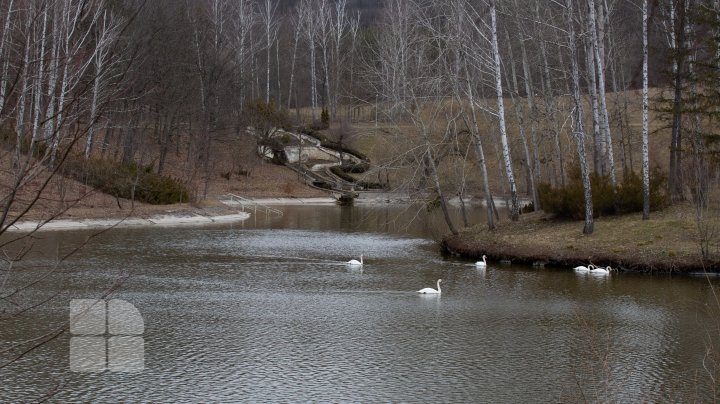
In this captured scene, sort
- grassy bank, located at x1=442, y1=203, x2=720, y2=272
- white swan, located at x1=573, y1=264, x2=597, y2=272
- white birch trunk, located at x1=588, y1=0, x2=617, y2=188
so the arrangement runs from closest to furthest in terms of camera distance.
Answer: grassy bank, located at x1=442, y1=203, x2=720, y2=272 → white swan, located at x1=573, y1=264, x2=597, y2=272 → white birch trunk, located at x1=588, y1=0, x2=617, y2=188

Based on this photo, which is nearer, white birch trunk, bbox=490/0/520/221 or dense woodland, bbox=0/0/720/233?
dense woodland, bbox=0/0/720/233

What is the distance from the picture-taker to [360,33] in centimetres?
8688

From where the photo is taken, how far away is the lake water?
40.1ft

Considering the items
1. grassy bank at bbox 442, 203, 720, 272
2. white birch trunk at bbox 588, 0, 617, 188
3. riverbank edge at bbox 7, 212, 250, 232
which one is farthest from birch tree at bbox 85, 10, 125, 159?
white birch trunk at bbox 588, 0, 617, 188

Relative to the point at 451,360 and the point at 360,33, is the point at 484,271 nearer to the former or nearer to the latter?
the point at 451,360

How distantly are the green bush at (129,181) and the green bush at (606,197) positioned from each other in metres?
20.8

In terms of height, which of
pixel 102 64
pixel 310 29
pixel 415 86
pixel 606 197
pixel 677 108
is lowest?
pixel 102 64

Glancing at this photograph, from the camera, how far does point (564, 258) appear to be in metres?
25.6

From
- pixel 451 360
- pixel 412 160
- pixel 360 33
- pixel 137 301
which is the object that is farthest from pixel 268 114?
Result: pixel 451 360

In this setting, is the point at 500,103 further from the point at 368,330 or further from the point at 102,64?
the point at 102,64

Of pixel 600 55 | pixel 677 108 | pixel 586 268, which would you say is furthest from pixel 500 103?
pixel 586 268

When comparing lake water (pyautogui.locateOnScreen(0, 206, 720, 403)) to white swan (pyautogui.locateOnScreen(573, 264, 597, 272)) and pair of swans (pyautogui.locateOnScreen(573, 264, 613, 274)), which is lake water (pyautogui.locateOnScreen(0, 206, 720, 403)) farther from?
white swan (pyautogui.locateOnScreen(573, 264, 597, 272))

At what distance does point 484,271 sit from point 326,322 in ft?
30.5

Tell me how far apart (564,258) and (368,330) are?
11.3 metres
